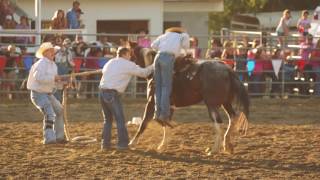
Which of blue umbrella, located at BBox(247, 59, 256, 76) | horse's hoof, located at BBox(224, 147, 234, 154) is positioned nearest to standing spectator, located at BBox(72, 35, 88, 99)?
blue umbrella, located at BBox(247, 59, 256, 76)

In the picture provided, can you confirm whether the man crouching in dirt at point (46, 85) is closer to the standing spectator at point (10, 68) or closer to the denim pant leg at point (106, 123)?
the denim pant leg at point (106, 123)

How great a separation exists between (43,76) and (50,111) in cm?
55

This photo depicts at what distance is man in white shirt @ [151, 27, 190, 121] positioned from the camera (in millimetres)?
10398

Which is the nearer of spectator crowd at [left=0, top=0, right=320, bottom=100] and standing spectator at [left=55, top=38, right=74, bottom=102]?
standing spectator at [left=55, top=38, right=74, bottom=102]

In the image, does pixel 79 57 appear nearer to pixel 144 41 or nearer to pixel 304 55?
pixel 144 41

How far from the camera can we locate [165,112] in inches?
410

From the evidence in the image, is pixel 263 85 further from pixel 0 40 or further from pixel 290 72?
pixel 0 40

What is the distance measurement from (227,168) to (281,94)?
994 cm

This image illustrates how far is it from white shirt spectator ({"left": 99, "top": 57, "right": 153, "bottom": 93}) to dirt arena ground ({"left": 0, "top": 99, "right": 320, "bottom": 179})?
0.91 m

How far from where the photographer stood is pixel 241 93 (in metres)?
10.2

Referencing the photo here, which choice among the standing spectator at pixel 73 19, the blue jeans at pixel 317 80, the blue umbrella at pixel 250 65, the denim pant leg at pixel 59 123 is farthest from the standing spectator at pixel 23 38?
the denim pant leg at pixel 59 123

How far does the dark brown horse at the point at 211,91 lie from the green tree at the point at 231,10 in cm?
2809

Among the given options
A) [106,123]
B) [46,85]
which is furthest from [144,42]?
[106,123]

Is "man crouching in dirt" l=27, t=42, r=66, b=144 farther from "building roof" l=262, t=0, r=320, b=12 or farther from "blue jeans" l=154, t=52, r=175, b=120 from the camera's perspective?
"building roof" l=262, t=0, r=320, b=12
